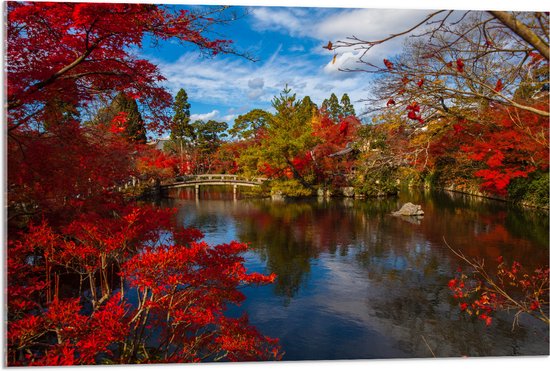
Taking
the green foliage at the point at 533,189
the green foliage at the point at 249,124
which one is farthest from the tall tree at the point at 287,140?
the green foliage at the point at 533,189

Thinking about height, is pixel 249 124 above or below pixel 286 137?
above

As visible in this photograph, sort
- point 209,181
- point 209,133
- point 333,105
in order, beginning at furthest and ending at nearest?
point 209,133, point 209,181, point 333,105

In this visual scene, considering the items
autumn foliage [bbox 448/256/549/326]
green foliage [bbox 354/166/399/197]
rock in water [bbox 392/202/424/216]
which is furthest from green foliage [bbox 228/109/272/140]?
autumn foliage [bbox 448/256/549/326]

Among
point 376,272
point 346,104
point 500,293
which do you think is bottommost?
point 376,272

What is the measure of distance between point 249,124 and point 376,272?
49.0ft

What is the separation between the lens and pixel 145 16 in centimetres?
321

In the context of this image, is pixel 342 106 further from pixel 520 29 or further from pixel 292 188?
pixel 520 29

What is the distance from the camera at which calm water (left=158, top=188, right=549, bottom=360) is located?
4.28m

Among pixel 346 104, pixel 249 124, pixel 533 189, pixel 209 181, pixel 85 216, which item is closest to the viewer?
pixel 85 216

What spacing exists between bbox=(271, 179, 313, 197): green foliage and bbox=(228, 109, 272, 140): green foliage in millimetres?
3858

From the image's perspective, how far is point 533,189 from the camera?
408 inches

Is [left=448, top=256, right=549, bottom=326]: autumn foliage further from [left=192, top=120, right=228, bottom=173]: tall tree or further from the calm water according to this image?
[left=192, top=120, right=228, bottom=173]: tall tree

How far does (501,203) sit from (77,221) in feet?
40.0

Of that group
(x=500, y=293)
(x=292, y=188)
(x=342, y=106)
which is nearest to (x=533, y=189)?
(x=342, y=106)
